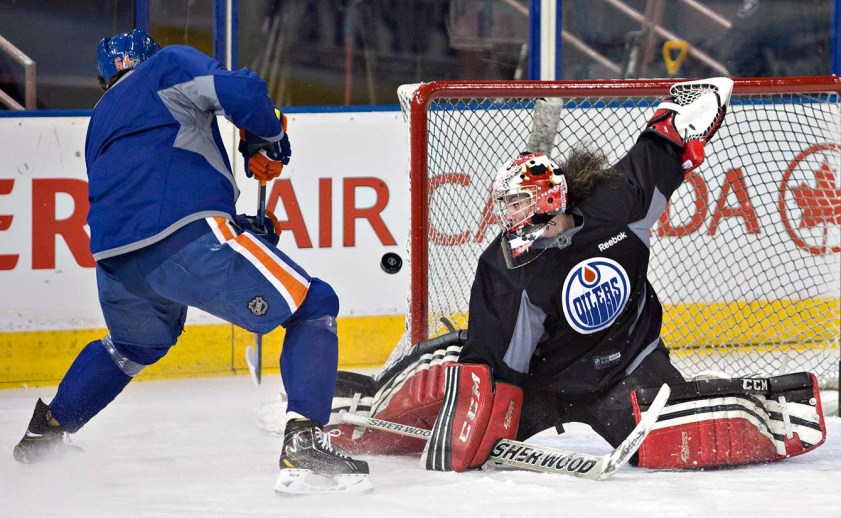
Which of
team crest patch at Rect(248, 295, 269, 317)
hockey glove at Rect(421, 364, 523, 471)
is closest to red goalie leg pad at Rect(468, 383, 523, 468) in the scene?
hockey glove at Rect(421, 364, 523, 471)

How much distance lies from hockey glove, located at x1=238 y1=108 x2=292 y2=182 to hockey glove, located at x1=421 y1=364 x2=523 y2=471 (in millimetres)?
646

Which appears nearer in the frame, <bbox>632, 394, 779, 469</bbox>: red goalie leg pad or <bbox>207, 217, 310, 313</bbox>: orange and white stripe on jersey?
<bbox>207, 217, 310, 313</bbox>: orange and white stripe on jersey

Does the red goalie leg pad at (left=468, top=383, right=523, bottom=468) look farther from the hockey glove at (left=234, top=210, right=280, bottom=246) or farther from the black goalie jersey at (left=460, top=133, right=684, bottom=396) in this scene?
the hockey glove at (left=234, top=210, right=280, bottom=246)

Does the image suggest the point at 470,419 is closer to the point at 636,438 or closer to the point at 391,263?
the point at 636,438

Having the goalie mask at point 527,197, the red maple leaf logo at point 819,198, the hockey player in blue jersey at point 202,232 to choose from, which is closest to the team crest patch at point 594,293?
the goalie mask at point 527,197

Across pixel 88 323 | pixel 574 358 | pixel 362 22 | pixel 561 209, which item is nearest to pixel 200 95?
pixel 561 209

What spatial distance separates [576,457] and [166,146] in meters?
1.16

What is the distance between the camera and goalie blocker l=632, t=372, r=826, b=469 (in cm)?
293

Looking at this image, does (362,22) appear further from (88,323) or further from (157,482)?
(157,482)

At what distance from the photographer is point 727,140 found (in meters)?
4.62

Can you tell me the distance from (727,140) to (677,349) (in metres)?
0.78

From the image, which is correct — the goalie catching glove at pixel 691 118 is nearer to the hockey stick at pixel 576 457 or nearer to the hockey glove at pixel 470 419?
the hockey stick at pixel 576 457

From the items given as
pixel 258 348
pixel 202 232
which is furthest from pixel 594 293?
pixel 258 348

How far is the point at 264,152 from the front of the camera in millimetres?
3002
